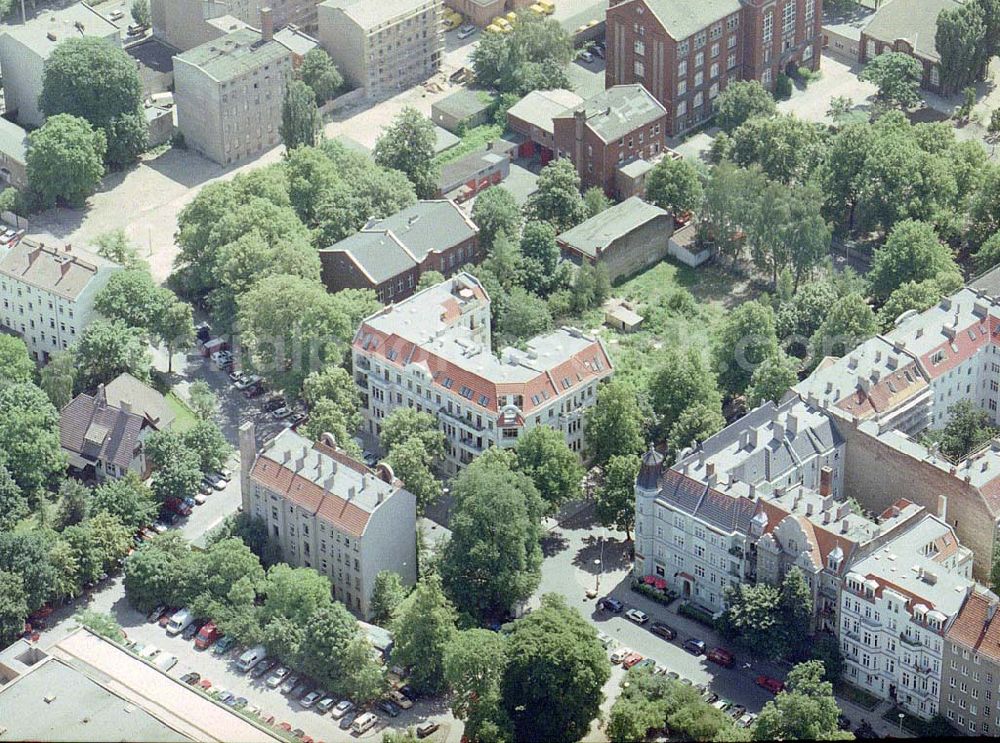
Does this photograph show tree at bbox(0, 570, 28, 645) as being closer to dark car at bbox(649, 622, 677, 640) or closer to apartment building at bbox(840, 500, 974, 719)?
dark car at bbox(649, 622, 677, 640)

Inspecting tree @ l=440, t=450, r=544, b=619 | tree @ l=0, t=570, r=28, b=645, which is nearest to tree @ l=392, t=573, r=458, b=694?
tree @ l=440, t=450, r=544, b=619

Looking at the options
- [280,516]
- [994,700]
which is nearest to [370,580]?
[280,516]

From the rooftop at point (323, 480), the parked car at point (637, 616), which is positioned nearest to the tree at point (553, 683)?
the parked car at point (637, 616)

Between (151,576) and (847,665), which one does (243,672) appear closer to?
(151,576)

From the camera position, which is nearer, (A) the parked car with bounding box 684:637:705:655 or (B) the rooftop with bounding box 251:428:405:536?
(A) the parked car with bounding box 684:637:705:655

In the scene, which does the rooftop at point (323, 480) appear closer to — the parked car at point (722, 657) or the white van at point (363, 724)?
the white van at point (363, 724)

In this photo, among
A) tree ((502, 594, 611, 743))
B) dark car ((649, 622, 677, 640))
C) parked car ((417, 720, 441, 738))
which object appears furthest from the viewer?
dark car ((649, 622, 677, 640))

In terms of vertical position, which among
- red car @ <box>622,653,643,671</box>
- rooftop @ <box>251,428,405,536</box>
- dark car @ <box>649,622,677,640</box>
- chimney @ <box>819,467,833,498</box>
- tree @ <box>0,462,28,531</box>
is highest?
rooftop @ <box>251,428,405,536</box>

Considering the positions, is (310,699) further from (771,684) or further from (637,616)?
(771,684)
